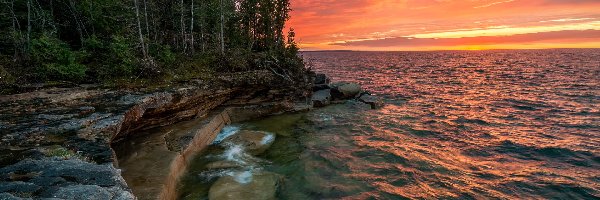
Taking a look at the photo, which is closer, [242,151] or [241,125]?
[242,151]

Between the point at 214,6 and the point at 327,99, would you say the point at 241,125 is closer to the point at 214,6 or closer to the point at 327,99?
the point at 327,99

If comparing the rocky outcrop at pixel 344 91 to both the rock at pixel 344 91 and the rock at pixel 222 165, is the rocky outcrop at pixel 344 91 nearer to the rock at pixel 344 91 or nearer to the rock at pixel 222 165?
the rock at pixel 344 91

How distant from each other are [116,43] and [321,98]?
17691mm

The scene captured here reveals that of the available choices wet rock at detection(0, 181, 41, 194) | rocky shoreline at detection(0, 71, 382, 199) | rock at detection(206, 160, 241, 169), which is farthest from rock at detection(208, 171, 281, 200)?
wet rock at detection(0, 181, 41, 194)

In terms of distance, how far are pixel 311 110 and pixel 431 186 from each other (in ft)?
51.1

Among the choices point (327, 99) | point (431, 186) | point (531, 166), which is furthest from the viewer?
A: point (327, 99)

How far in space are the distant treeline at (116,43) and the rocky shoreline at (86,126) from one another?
7.87ft

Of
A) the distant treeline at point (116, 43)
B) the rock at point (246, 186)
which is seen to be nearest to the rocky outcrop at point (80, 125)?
the distant treeline at point (116, 43)

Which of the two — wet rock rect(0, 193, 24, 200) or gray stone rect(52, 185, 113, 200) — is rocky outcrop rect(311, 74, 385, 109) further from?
wet rock rect(0, 193, 24, 200)

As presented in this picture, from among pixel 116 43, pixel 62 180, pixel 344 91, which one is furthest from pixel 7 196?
pixel 344 91

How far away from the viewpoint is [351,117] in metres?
25.8

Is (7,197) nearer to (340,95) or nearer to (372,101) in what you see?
(372,101)

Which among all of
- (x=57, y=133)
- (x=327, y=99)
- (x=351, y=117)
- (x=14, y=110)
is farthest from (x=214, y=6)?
(x=57, y=133)

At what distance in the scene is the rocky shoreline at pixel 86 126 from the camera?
6.41 m
